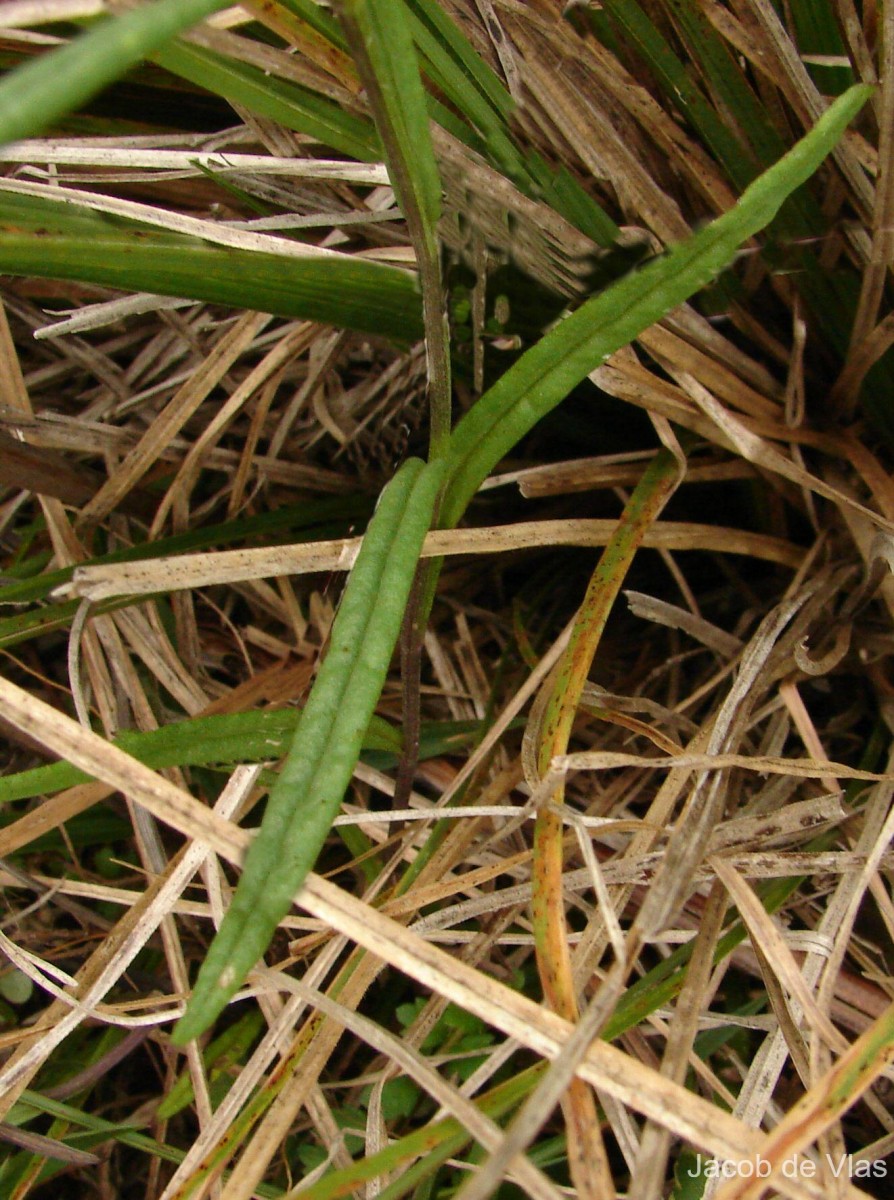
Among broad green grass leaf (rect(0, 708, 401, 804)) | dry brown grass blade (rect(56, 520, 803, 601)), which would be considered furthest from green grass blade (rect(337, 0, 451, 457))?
A: broad green grass leaf (rect(0, 708, 401, 804))

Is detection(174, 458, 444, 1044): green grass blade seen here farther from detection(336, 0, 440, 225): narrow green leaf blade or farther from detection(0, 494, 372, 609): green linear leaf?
detection(0, 494, 372, 609): green linear leaf

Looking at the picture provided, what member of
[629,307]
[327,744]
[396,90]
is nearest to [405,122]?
[396,90]

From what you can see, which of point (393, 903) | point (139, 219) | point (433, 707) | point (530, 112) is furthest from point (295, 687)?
point (530, 112)

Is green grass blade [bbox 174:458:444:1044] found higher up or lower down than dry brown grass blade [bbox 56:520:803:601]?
→ lower down

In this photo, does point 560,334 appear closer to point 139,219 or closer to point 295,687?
point 139,219

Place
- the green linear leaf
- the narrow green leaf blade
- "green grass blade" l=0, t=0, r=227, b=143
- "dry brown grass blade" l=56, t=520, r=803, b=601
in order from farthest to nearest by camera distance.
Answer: the green linear leaf → "dry brown grass blade" l=56, t=520, r=803, b=601 → the narrow green leaf blade → "green grass blade" l=0, t=0, r=227, b=143

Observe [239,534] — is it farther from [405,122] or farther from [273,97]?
[405,122]

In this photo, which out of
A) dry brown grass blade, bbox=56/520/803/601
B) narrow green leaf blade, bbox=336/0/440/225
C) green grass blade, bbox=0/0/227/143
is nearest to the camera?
green grass blade, bbox=0/0/227/143
